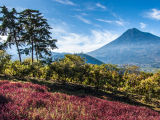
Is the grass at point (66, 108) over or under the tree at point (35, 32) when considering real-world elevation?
under

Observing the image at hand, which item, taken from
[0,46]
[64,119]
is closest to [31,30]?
[0,46]

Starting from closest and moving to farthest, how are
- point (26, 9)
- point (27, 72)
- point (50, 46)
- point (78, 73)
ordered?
point (27, 72)
point (78, 73)
point (26, 9)
point (50, 46)

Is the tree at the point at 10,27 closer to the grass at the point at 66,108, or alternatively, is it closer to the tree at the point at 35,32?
the tree at the point at 35,32

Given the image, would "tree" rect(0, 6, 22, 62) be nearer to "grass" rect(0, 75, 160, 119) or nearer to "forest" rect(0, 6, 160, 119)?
"forest" rect(0, 6, 160, 119)

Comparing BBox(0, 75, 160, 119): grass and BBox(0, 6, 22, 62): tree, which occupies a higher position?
BBox(0, 6, 22, 62): tree

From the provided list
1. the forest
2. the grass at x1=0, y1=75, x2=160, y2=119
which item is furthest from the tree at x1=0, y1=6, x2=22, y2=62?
the grass at x1=0, y1=75, x2=160, y2=119

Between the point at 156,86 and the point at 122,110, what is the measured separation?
761cm

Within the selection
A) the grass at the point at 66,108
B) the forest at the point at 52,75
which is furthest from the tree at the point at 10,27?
the grass at the point at 66,108

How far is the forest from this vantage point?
11.8 feet

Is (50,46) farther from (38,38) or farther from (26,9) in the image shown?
(26,9)

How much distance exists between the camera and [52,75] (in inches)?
570

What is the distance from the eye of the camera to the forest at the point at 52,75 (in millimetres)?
3604

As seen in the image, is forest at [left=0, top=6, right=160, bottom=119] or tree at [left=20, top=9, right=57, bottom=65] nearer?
forest at [left=0, top=6, right=160, bottom=119]

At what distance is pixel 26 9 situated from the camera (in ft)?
80.5
